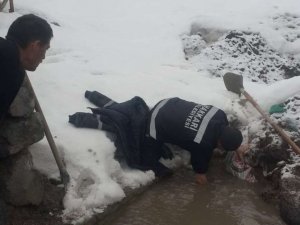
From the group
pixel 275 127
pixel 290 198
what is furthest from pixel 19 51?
pixel 275 127

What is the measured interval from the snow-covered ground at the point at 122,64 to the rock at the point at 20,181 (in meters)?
0.33

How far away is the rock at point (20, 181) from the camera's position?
3.72 meters

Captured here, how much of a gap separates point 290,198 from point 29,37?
297 cm

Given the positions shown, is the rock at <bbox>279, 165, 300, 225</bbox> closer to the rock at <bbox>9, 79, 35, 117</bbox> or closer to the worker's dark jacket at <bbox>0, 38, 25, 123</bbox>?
the rock at <bbox>9, 79, 35, 117</bbox>

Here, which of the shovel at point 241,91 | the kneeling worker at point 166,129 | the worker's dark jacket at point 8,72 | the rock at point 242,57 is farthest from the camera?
the rock at point 242,57

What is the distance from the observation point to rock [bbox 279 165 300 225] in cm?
430

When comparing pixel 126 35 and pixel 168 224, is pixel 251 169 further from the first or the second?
pixel 126 35

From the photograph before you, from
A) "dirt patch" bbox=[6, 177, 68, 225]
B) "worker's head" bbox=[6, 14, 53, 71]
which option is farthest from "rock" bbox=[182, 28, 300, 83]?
"worker's head" bbox=[6, 14, 53, 71]

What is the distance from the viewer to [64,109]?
513 cm

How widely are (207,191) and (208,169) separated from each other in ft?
1.43

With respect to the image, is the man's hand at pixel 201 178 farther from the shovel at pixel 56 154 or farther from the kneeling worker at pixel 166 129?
the shovel at pixel 56 154

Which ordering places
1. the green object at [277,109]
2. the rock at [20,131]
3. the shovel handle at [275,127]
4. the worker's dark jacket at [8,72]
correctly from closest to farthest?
the worker's dark jacket at [8,72] → the rock at [20,131] → the shovel handle at [275,127] → the green object at [277,109]

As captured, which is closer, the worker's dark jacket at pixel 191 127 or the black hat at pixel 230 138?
the black hat at pixel 230 138

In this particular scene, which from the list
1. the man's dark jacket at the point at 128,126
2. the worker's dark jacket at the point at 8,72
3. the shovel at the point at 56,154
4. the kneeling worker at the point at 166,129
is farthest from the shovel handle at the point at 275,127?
the worker's dark jacket at the point at 8,72
